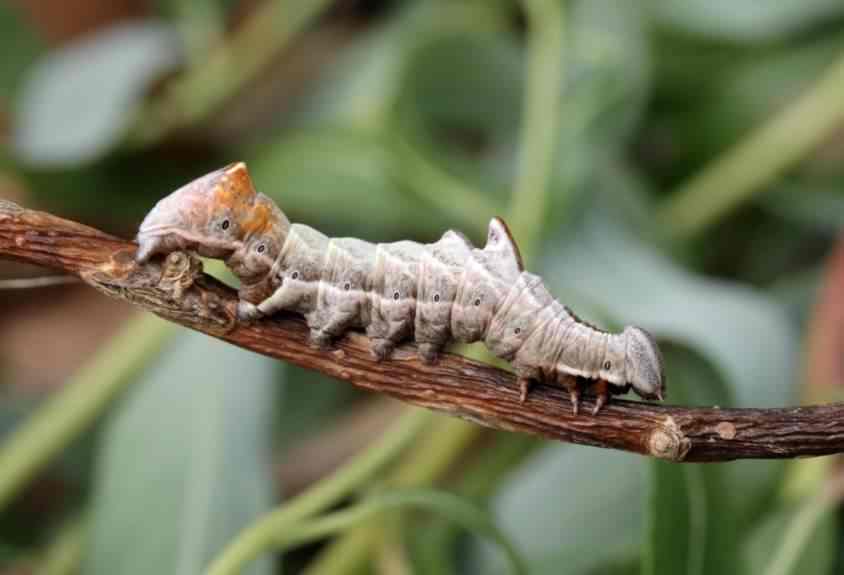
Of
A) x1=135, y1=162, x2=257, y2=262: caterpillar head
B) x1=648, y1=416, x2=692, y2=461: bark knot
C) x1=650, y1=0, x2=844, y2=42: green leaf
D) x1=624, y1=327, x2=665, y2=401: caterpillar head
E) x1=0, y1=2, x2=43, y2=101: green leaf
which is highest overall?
x1=650, y1=0, x2=844, y2=42: green leaf

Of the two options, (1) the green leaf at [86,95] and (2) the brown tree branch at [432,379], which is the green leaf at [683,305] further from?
(1) the green leaf at [86,95]

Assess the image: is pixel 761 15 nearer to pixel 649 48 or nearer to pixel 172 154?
pixel 649 48

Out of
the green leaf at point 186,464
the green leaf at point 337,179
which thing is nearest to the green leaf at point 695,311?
the green leaf at point 337,179

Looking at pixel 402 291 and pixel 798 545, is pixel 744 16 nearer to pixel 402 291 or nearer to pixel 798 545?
pixel 798 545

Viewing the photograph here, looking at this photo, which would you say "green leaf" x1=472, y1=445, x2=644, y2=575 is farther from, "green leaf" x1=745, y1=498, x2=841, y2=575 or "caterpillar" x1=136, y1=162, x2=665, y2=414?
"caterpillar" x1=136, y1=162, x2=665, y2=414

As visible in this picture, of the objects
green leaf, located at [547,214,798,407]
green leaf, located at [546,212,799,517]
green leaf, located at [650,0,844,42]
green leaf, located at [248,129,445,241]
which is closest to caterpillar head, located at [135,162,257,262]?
green leaf, located at [546,212,799,517]

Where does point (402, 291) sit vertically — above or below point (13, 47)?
below

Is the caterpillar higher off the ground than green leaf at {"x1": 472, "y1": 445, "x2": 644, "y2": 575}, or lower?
higher

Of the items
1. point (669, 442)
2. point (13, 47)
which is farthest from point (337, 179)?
point (669, 442)
